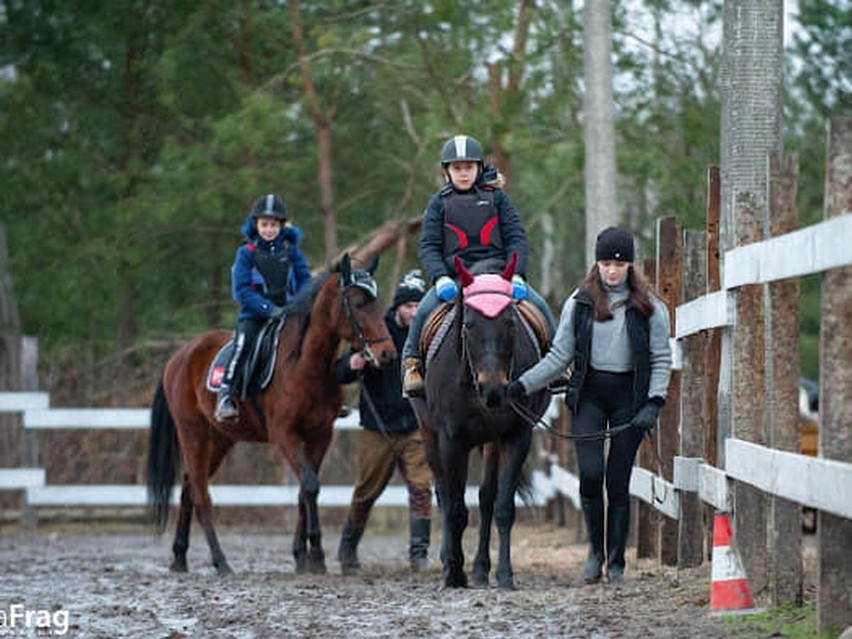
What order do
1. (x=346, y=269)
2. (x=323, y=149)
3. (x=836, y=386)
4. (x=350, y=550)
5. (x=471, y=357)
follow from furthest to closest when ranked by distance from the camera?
(x=323, y=149) → (x=350, y=550) → (x=346, y=269) → (x=471, y=357) → (x=836, y=386)

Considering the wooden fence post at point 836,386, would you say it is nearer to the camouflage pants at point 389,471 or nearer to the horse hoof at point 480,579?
the horse hoof at point 480,579

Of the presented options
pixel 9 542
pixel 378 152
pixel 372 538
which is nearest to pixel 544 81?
pixel 378 152

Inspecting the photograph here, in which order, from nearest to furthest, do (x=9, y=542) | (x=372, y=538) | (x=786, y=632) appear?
(x=786, y=632) → (x=9, y=542) → (x=372, y=538)

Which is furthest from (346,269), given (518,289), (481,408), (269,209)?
(481,408)

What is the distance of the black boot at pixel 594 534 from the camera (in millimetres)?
10766

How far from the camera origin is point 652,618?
8500 millimetres

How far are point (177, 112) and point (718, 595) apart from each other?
68.0 ft

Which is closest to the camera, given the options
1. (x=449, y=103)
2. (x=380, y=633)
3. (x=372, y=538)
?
(x=380, y=633)

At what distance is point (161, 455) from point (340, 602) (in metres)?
5.84

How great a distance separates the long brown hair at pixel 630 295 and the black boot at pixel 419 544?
12.8ft

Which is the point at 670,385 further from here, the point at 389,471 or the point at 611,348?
the point at 389,471

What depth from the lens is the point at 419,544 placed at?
1391cm

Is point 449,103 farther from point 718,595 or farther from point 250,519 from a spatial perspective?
point 718,595

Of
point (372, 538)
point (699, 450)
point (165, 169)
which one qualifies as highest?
point (165, 169)
